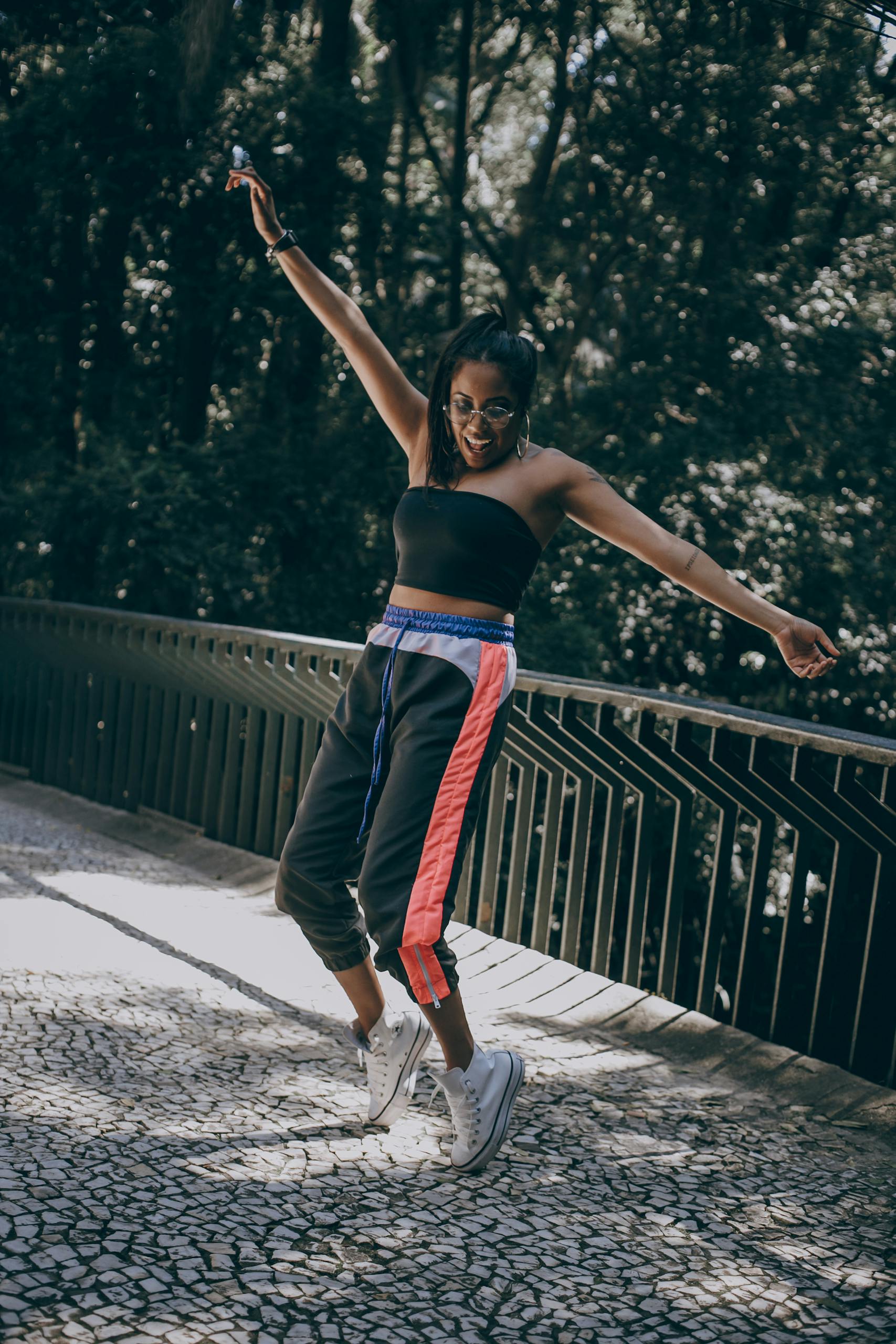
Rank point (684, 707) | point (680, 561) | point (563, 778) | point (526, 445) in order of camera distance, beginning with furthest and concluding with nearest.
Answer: point (563, 778), point (684, 707), point (526, 445), point (680, 561)

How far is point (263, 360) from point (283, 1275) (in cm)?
1445

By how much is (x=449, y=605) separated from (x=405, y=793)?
454mm

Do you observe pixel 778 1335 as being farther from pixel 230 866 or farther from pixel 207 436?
pixel 207 436

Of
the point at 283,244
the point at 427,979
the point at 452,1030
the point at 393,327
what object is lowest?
the point at 452,1030

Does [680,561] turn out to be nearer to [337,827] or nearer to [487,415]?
[487,415]

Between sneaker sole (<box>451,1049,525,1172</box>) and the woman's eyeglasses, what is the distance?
59.2 inches

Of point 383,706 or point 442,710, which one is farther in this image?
point 383,706

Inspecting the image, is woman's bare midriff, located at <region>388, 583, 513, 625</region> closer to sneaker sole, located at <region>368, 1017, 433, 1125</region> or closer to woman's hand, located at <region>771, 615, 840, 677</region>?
woman's hand, located at <region>771, 615, 840, 677</region>

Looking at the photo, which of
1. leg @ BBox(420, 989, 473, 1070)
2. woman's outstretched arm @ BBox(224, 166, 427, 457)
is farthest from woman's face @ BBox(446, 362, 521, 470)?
leg @ BBox(420, 989, 473, 1070)

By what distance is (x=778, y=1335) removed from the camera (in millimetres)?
2516

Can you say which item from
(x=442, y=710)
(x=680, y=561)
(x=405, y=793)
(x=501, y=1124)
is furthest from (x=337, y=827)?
(x=680, y=561)

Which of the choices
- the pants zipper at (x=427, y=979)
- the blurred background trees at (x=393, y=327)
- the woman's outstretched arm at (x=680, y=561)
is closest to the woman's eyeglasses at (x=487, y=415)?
the woman's outstretched arm at (x=680, y=561)

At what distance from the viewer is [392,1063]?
11.0 feet

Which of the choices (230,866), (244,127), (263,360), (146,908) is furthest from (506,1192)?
(263,360)
